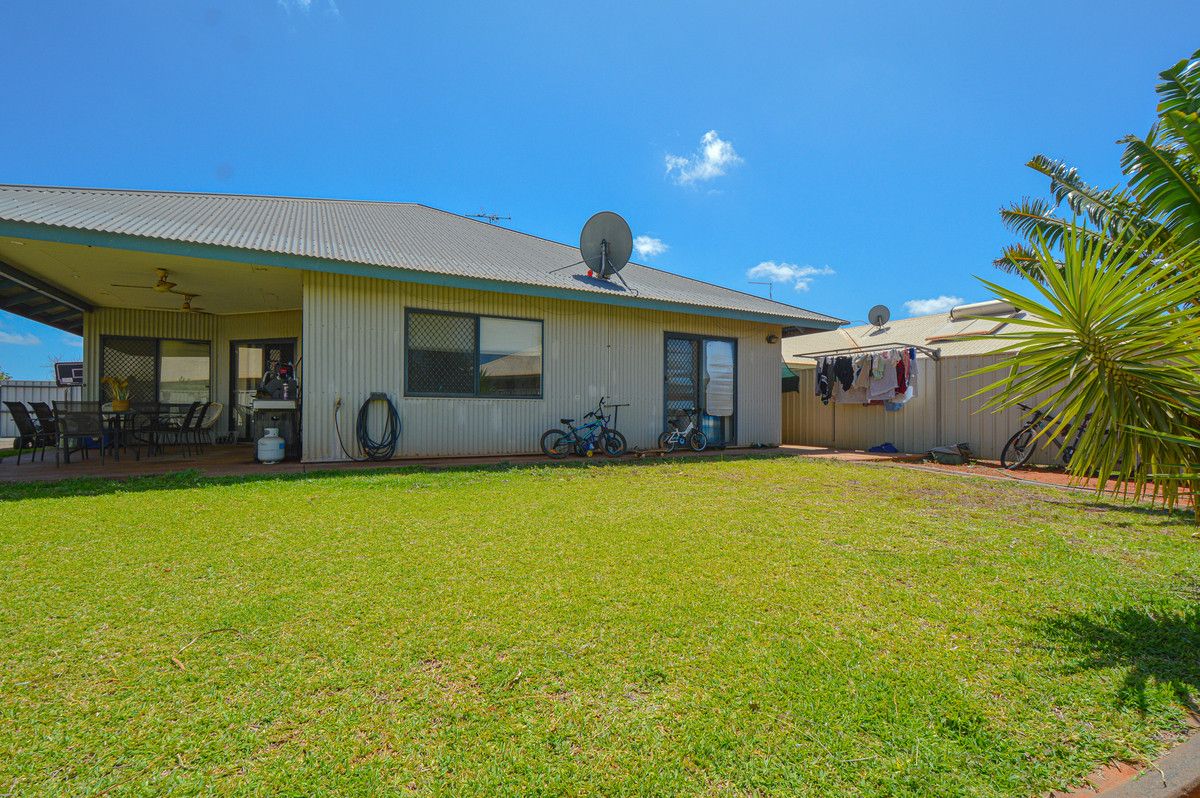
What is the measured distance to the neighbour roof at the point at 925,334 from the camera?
1096 cm

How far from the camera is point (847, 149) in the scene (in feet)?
35.5

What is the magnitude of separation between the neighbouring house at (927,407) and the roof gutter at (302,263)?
4.55 meters

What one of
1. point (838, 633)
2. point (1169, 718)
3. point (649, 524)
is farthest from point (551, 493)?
point (1169, 718)

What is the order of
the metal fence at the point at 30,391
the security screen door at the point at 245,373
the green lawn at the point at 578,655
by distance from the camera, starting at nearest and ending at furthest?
the green lawn at the point at 578,655 < the security screen door at the point at 245,373 < the metal fence at the point at 30,391

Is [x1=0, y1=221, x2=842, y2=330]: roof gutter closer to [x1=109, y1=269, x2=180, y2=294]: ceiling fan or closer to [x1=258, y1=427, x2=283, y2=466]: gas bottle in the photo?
[x1=109, y1=269, x2=180, y2=294]: ceiling fan

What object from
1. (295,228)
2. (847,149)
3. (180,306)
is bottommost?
(180,306)

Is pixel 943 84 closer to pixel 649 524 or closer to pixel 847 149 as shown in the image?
pixel 847 149

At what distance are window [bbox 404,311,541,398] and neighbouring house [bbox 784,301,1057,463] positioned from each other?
263 inches

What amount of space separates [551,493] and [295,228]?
6123 mm

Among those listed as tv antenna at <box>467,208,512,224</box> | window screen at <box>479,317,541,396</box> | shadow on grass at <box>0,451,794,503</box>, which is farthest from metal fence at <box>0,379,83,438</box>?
window screen at <box>479,317,541,396</box>

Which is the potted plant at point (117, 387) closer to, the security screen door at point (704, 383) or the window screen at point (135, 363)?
the window screen at point (135, 363)

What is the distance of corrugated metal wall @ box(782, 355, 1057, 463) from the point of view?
9.42 m

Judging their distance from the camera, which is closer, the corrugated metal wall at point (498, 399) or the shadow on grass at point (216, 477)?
the shadow on grass at point (216, 477)

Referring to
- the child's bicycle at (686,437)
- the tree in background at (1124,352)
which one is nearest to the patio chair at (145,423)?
the child's bicycle at (686,437)
